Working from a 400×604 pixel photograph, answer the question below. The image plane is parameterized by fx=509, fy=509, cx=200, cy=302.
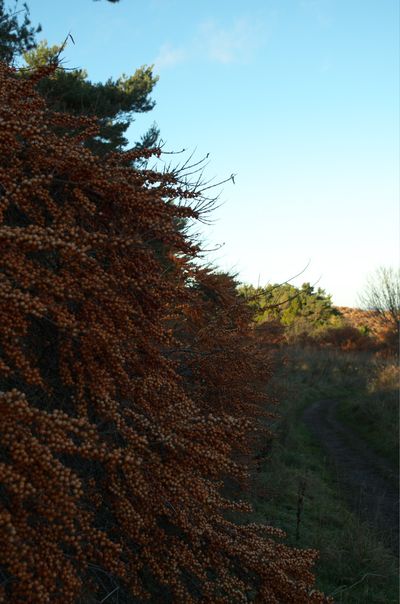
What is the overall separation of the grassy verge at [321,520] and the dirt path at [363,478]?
0.31 metres

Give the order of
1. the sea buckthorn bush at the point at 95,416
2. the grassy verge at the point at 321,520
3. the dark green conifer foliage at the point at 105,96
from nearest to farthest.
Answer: the sea buckthorn bush at the point at 95,416, the grassy verge at the point at 321,520, the dark green conifer foliage at the point at 105,96

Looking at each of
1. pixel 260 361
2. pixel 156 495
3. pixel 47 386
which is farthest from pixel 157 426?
pixel 260 361

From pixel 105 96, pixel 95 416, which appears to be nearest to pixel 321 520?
pixel 95 416

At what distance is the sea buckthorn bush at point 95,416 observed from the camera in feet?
7.32

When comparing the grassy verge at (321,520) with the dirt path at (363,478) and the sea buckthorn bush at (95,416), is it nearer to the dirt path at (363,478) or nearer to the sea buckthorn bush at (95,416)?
the dirt path at (363,478)

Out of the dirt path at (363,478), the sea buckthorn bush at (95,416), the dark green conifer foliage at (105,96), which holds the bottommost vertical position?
the dirt path at (363,478)

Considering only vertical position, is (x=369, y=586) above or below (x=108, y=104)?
below

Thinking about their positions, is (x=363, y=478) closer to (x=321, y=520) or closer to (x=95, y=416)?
(x=321, y=520)

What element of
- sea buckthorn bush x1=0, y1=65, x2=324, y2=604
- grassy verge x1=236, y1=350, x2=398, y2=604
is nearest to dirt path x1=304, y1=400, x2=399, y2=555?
grassy verge x1=236, y1=350, x2=398, y2=604

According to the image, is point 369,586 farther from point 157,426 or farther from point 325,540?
point 157,426

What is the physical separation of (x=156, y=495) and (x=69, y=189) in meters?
1.78

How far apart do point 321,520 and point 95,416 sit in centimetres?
618

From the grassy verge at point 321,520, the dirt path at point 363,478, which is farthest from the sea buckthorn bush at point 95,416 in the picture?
the dirt path at point 363,478

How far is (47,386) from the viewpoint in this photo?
2674 millimetres
